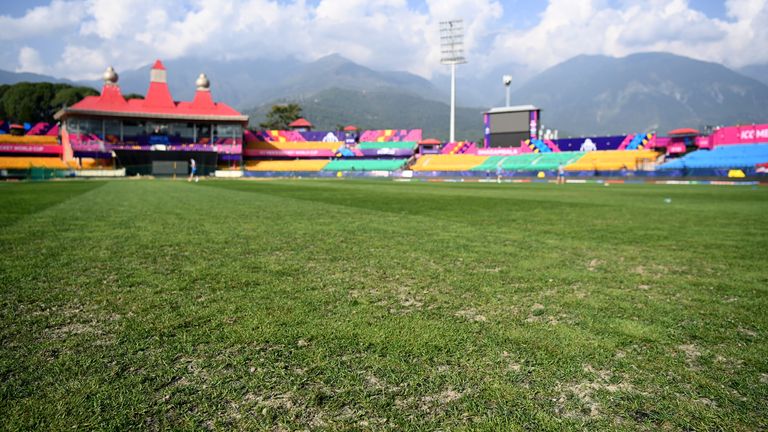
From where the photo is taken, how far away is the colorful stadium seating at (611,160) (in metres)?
45.8

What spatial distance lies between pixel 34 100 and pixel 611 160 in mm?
100293

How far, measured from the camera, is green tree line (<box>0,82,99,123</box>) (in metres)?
82.0

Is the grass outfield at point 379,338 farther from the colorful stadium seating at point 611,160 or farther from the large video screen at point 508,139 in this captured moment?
the large video screen at point 508,139

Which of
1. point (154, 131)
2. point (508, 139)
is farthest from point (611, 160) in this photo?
point (154, 131)

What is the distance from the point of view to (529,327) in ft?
9.60

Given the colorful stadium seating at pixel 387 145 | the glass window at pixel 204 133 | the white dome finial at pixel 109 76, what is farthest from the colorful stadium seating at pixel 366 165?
the white dome finial at pixel 109 76

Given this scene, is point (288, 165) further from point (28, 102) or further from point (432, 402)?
point (432, 402)

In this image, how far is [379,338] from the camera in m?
2.69

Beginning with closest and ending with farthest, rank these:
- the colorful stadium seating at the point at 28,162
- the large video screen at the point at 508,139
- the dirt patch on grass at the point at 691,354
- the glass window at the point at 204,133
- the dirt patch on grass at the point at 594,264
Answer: the dirt patch on grass at the point at 691,354 → the dirt patch on grass at the point at 594,264 → the colorful stadium seating at the point at 28,162 → the large video screen at the point at 508,139 → the glass window at the point at 204,133

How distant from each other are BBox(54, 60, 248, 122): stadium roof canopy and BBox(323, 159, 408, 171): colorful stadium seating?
1421cm

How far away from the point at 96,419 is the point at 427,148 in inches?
2706

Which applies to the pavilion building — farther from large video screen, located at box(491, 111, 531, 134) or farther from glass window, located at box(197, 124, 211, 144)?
large video screen, located at box(491, 111, 531, 134)

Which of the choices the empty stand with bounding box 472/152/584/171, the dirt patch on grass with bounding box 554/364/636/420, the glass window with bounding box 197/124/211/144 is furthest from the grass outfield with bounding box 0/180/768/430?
the glass window with bounding box 197/124/211/144

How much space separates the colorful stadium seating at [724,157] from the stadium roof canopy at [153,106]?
175 feet
